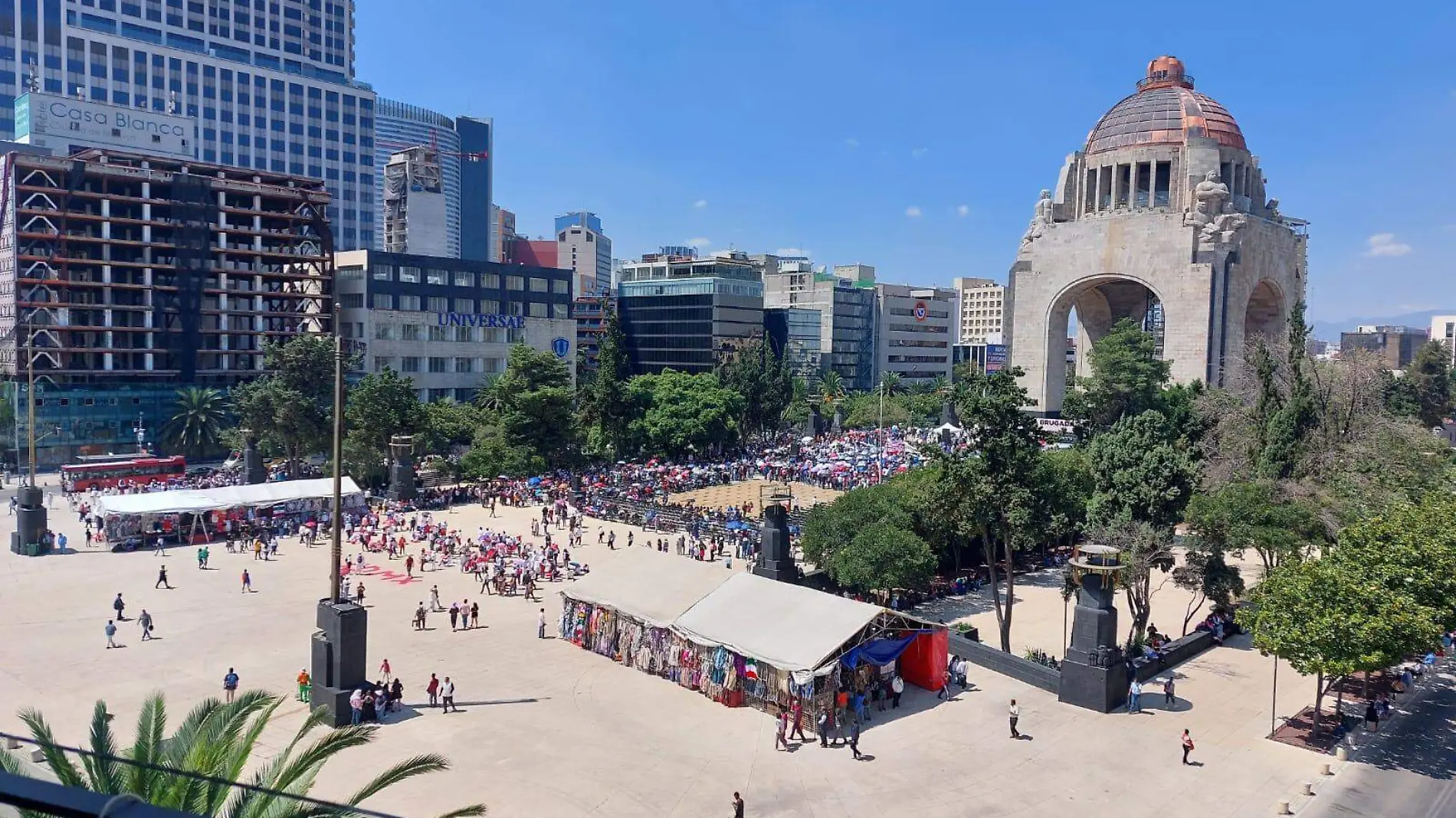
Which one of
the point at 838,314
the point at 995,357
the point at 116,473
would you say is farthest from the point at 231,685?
the point at 838,314

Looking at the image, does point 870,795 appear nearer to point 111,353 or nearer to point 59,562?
point 59,562

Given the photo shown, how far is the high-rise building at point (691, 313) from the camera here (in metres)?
117

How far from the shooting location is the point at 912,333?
147m

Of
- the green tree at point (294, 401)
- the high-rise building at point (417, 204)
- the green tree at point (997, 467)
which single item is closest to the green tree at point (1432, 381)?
the green tree at point (997, 467)

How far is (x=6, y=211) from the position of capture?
6769 centimetres

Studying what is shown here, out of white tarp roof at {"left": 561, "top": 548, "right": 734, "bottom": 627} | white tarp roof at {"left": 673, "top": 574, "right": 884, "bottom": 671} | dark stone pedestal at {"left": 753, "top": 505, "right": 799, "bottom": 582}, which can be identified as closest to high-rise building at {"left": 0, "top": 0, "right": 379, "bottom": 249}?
white tarp roof at {"left": 561, "top": 548, "right": 734, "bottom": 627}

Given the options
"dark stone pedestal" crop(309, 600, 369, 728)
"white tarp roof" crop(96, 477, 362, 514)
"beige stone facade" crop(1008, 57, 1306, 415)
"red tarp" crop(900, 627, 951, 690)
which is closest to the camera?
"dark stone pedestal" crop(309, 600, 369, 728)

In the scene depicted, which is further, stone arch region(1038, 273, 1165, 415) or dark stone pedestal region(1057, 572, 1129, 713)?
stone arch region(1038, 273, 1165, 415)

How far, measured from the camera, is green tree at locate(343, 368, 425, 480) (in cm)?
5550

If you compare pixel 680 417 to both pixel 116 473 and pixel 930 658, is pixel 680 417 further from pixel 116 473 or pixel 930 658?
pixel 930 658

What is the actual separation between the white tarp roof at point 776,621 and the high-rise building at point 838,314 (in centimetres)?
11102

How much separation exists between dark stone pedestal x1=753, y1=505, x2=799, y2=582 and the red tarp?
585cm

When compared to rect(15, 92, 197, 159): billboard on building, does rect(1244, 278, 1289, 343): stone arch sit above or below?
below

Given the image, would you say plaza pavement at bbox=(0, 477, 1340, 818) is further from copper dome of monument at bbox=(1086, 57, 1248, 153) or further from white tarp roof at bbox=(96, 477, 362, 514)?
copper dome of monument at bbox=(1086, 57, 1248, 153)
